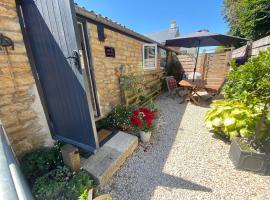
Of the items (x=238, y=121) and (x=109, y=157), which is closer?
(x=109, y=157)

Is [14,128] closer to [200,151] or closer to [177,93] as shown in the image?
[200,151]

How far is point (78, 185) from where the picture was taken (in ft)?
5.82

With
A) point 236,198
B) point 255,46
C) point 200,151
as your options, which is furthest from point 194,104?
point 236,198

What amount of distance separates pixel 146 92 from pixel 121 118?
2.26 m

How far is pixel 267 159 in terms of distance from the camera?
2.12 metres

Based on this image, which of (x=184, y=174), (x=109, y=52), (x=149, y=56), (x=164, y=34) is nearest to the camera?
(x=184, y=174)

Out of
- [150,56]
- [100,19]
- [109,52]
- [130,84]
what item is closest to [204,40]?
[150,56]

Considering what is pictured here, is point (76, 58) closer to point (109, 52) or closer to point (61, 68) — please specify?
point (61, 68)

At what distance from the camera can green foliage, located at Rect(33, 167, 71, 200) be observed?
5.57 ft

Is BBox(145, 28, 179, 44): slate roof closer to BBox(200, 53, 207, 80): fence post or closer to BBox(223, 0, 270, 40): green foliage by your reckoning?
BBox(200, 53, 207, 80): fence post

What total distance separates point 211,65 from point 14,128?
352 inches

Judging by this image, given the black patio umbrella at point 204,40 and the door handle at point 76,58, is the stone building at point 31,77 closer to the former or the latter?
the door handle at point 76,58

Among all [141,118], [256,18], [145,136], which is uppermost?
[256,18]

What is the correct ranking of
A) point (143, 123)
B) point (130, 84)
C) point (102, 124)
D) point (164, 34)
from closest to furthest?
point (143, 123), point (102, 124), point (130, 84), point (164, 34)
